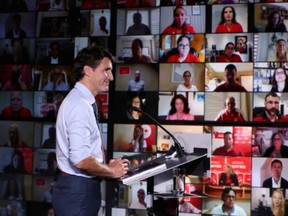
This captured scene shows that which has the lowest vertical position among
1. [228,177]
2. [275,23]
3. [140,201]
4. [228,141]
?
[140,201]

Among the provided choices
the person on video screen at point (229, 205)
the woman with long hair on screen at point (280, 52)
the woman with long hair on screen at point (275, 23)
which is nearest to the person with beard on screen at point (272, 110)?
the woman with long hair on screen at point (280, 52)

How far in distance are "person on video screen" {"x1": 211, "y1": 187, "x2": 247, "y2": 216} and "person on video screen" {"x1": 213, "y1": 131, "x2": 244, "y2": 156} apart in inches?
10.2

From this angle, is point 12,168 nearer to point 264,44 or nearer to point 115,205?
point 115,205

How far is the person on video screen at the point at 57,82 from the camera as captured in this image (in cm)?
394

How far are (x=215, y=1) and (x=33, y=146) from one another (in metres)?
1.87

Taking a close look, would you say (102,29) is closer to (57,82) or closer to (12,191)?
(57,82)

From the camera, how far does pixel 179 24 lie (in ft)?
12.1

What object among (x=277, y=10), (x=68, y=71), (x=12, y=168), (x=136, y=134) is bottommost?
(x=12, y=168)

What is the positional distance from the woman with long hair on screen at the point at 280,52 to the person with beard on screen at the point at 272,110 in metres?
0.25

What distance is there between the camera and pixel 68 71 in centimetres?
394

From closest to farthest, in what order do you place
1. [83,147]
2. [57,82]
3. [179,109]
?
[83,147] < [179,109] < [57,82]

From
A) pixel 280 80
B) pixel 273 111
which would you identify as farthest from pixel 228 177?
pixel 280 80

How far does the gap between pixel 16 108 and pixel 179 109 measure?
1.39 meters

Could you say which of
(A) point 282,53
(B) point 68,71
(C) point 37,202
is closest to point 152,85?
(B) point 68,71
